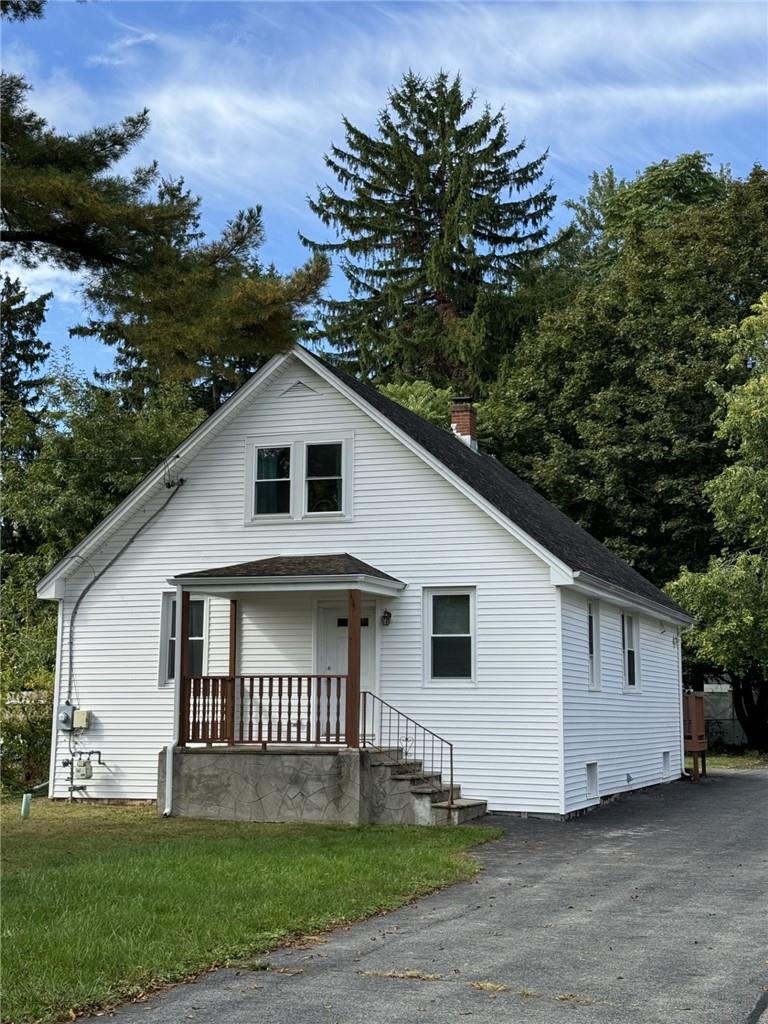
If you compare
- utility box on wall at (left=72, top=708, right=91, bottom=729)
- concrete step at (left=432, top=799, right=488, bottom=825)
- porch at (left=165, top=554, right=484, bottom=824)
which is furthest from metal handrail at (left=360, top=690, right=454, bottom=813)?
utility box on wall at (left=72, top=708, right=91, bottom=729)

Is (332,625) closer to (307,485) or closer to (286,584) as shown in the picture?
(286,584)

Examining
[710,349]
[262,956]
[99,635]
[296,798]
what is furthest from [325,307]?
[262,956]

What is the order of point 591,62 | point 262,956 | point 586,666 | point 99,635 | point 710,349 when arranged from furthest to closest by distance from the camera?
point 710,349, point 99,635, point 586,666, point 591,62, point 262,956

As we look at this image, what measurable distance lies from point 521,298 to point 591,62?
31.9 meters

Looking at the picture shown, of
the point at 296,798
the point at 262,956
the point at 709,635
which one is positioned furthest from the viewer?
the point at 709,635

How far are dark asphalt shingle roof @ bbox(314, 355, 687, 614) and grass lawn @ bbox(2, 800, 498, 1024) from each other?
511 cm

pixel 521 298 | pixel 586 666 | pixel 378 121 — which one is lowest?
pixel 586 666

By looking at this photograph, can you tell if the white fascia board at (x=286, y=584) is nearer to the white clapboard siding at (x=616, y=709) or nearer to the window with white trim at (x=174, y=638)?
the window with white trim at (x=174, y=638)

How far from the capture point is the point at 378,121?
4622 cm

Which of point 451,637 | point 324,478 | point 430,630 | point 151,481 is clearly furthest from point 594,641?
point 151,481

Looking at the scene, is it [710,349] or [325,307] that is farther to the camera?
[325,307]

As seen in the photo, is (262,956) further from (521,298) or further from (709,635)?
(521,298)

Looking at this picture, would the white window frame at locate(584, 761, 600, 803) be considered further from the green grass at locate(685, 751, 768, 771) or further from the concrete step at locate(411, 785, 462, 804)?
the green grass at locate(685, 751, 768, 771)

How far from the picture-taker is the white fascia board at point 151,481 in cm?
1880
